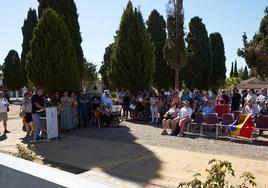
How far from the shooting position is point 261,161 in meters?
7.88

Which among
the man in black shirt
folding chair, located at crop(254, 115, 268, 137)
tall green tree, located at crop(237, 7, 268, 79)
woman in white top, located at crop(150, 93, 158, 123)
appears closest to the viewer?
folding chair, located at crop(254, 115, 268, 137)

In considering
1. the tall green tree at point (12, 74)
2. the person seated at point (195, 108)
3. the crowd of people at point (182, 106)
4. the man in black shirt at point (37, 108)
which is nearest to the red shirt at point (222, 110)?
the crowd of people at point (182, 106)

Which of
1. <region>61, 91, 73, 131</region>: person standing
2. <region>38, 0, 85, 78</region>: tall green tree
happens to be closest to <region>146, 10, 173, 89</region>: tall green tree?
<region>38, 0, 85, 78</region>: tall green tree

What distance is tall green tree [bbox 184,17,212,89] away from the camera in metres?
32.7

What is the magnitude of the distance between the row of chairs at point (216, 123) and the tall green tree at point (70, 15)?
731 cm

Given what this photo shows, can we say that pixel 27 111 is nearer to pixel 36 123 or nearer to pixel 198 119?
pixel 36 123

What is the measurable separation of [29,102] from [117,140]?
346cm

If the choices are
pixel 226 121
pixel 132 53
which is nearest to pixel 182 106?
pixel 226 121

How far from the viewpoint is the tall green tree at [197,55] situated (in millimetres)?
32656

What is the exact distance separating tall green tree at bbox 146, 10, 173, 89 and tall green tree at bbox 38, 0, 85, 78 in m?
13.1

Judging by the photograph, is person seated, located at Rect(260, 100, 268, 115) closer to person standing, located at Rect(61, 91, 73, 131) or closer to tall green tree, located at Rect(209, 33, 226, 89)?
person standing, located at Rect(61, 91, 73, 131)

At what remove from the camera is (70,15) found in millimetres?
17531

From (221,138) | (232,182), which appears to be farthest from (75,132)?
(232,182)

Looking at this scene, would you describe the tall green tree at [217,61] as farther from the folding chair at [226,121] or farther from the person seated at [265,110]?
the folding chair at [226,121]
